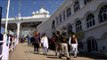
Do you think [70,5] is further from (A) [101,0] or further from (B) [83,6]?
(A) [101,0]

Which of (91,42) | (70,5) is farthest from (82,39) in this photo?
(70,5)

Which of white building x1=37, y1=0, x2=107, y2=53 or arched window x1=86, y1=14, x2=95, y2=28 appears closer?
white building x1=37, y1=0, x2=107, y2=53

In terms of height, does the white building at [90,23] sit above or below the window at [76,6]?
below

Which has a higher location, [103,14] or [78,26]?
[103,14]

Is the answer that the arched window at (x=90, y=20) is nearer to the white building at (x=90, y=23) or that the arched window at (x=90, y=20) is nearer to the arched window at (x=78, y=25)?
the white building at (x=90, y=23)

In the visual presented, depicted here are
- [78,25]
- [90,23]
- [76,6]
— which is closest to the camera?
[90,23]

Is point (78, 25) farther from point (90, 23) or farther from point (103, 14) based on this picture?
point (103, 14)

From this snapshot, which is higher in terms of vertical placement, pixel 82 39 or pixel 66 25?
pixel 66 25

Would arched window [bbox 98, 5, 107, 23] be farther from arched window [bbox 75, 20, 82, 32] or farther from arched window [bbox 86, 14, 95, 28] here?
arched window [bbox 75, 20, 82, 32]

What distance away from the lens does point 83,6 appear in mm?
20266

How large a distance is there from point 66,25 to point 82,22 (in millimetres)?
5574

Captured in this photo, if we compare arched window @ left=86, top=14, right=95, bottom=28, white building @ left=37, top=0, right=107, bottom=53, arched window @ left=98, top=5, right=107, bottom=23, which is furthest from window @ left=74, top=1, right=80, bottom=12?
arched window @ left=98, top=5, right=107, bottom=23

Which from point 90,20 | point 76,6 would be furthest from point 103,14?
point 76,6

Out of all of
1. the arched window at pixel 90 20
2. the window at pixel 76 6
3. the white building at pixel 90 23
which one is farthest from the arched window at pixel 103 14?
the window at pixel 76 6
